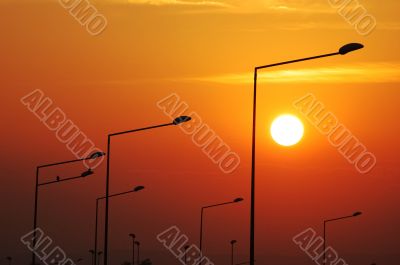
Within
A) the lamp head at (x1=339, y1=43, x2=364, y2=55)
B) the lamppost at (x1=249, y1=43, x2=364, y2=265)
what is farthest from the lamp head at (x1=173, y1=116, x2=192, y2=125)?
the lamp head at (x1=339, y1=43, x2=364, y2=55)

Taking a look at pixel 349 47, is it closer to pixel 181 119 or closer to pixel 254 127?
pixel 254 127

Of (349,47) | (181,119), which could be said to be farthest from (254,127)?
(181,119)

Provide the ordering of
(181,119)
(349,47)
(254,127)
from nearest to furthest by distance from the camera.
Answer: (349,47) < (254,127) < (181,119)

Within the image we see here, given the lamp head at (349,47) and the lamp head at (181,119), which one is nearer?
the lamp head at (349,47)

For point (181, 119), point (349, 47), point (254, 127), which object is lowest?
point (254, 127)

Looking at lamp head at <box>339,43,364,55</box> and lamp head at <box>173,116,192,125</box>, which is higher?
lamp head at <box>339,43,364,55</box>

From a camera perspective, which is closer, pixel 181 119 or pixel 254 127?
pixel 254 127

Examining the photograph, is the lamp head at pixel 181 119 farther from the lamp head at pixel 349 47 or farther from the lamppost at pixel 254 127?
the lamp head at pixel 349 47

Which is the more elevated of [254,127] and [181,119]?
[181,119]

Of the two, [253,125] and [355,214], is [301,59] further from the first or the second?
[355,214]

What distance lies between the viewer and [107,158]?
65.1 m

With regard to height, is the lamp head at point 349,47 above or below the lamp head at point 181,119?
above

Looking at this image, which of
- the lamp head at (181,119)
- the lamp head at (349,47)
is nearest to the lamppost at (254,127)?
the lamp head at (349,47)

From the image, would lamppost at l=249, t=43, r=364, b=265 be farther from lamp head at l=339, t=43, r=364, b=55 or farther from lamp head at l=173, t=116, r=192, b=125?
lamp head at l=173, t=116, r=192, b=125
